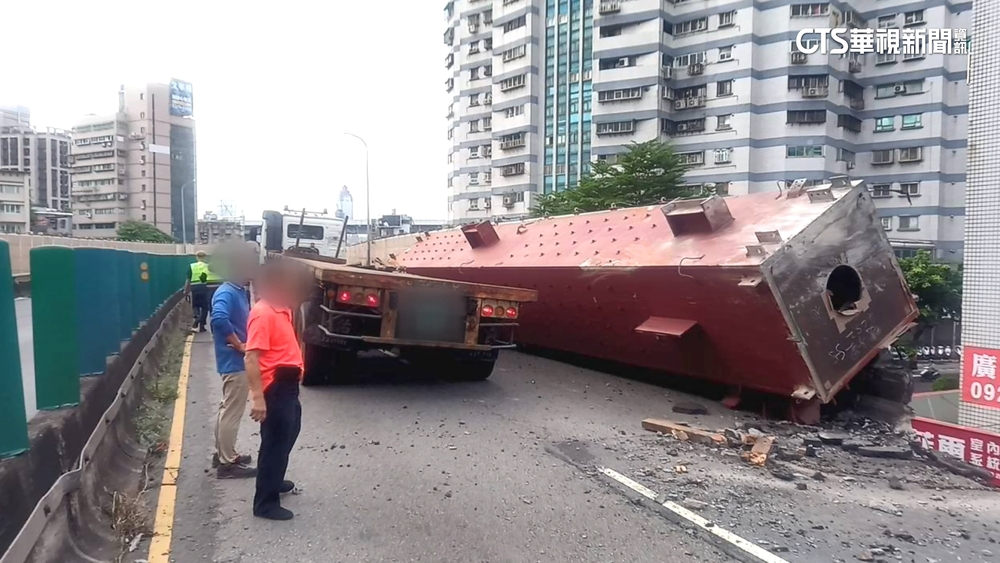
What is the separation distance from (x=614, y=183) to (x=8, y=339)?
86.8ft

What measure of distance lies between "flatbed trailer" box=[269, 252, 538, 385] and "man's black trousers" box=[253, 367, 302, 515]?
8.94 ft

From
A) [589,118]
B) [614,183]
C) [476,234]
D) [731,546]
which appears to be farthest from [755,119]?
[731,546]

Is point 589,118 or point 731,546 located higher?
point 589,118

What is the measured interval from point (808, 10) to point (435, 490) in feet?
142

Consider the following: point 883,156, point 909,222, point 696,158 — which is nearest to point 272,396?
point 696,158

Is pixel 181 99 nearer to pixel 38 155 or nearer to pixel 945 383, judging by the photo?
pixel 38 155

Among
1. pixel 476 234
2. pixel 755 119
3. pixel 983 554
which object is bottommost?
pixel 983 554

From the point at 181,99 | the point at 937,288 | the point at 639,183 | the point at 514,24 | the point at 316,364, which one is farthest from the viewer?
the point at 181,99

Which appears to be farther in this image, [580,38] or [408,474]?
[580,38]

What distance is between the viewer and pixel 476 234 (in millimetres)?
11461

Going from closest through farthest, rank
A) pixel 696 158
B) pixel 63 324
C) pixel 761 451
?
pixel 63 324, pixel 761 451, pixel 696 158

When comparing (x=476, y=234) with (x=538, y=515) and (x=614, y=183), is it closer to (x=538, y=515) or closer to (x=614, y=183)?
(x=538, y=515)

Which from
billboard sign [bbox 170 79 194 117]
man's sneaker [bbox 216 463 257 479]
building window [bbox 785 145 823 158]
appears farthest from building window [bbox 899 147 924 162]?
billboard sign [bbox 170 79 194 117]

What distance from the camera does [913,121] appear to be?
41906mm
